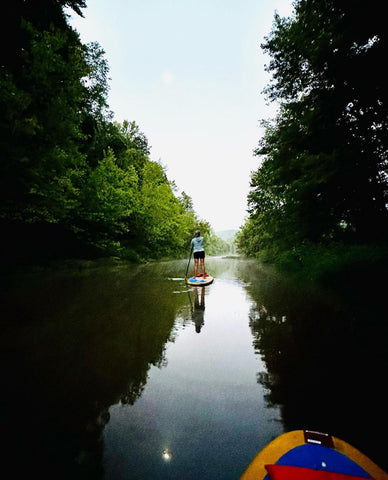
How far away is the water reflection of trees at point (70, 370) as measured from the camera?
6.32 feet

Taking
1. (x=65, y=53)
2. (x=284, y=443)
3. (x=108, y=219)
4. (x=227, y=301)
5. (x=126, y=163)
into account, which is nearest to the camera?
(x=284, y=443)

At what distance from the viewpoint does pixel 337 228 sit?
12.8 metres

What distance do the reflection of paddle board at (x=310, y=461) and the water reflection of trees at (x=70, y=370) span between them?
1.26 meters

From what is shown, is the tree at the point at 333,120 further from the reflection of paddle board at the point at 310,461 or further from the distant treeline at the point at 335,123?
the reflection of paddle board at the point at 310,461

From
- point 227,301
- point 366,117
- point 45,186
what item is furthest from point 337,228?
point 45,186

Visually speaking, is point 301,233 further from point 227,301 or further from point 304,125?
point 227,301

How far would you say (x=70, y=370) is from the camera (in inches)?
126

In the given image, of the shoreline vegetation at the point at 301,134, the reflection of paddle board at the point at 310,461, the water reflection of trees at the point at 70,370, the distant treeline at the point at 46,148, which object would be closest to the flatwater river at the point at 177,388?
the water reflection of trees at the point at 70,370

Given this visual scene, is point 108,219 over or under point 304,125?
under

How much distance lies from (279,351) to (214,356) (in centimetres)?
113

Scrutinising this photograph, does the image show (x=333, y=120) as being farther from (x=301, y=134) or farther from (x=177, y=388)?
(x=177, y=388)

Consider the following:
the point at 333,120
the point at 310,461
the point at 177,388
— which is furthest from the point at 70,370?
the point at 333,120

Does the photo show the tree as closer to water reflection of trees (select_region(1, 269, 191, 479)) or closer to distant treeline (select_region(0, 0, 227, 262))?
water reflection of trees (select_region(1, 269, 191, 479))

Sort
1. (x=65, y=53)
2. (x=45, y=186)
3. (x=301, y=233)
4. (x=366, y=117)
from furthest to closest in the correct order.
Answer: (x=65, y=53), (x=301, y=233), (x=45, y=186), (x=366, y=117)
